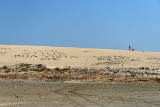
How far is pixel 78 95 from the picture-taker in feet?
34.1

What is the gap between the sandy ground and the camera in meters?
8.93

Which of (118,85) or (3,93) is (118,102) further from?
(3,93)

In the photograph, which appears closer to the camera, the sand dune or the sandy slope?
the sand dune

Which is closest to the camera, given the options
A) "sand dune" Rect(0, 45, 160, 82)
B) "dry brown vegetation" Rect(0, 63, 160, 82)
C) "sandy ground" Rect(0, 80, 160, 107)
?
"sandy ground" Rect(0, 80, 160, 107)

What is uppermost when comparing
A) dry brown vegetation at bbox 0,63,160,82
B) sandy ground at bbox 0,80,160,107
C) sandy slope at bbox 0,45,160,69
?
sandy slope at bbox 0,45,160,69

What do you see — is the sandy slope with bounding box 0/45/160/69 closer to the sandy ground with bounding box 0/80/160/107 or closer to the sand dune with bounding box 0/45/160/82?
the sand dune with bounding box 0/45/160/82

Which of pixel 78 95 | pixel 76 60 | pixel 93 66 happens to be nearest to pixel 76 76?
pixel 78 95

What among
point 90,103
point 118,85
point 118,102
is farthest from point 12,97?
point 118,85

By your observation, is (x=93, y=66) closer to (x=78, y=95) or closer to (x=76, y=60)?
(x=76, y=60)

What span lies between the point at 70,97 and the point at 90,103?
114cm

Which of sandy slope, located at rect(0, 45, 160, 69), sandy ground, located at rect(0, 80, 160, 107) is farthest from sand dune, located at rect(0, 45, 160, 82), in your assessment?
sandy ground, located at rect(0, 80, 160, 107)

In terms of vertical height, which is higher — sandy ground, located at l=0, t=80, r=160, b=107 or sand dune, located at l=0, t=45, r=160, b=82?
sand dune, located at l=0, t=45, r=160, b=82

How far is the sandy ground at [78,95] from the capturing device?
893 cm

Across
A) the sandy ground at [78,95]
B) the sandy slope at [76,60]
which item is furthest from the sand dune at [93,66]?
the sandy ground at [78,95]
